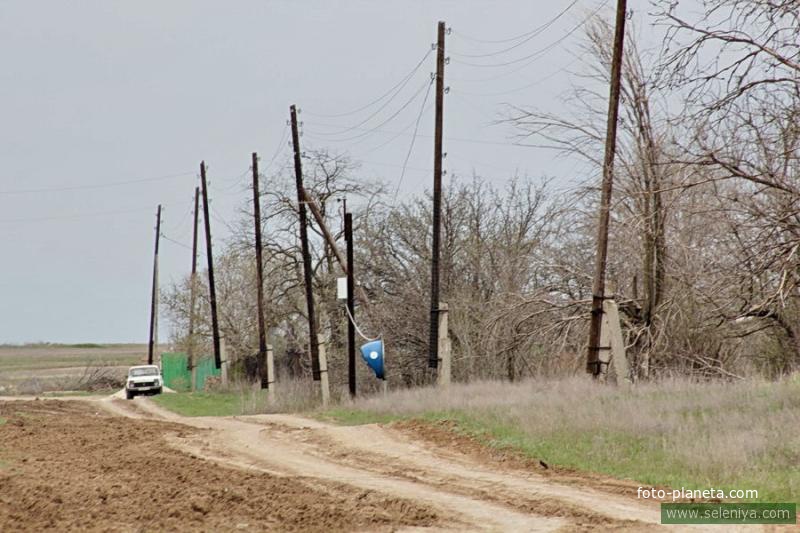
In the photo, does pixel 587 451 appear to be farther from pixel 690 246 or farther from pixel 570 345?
pixel 570 345

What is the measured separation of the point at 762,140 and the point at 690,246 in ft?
31.0

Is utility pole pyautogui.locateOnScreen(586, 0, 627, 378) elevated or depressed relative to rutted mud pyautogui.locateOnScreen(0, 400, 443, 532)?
elevated

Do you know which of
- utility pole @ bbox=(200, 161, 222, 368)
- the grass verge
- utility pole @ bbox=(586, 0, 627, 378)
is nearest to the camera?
the grass verge

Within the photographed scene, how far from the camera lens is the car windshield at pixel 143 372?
188 feet

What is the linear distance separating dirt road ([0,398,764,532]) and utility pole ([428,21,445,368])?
8.47 m

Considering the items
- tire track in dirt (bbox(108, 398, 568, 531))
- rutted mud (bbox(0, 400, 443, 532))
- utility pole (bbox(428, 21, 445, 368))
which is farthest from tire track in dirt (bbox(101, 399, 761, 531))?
utility pole (bbox(428, 21, 445, 368))

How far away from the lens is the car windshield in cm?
5738

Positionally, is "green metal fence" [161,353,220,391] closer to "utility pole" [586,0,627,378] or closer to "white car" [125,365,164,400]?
"white car" [125,365,164,400]

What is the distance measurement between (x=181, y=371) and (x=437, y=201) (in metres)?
43.9

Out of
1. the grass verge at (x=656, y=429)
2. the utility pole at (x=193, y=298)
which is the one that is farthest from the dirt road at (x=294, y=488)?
the utility pole at (x=193, y=298)

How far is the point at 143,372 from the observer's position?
57.8m

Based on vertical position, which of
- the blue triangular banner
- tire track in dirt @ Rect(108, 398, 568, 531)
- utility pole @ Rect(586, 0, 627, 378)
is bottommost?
tire track in dirt @ Rect(108, 398, 568, 531)

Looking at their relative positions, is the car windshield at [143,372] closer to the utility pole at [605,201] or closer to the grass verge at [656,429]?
the grass verge at [656,429]

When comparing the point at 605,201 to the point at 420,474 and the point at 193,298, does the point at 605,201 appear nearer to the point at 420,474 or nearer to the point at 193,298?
the point at 420,474
